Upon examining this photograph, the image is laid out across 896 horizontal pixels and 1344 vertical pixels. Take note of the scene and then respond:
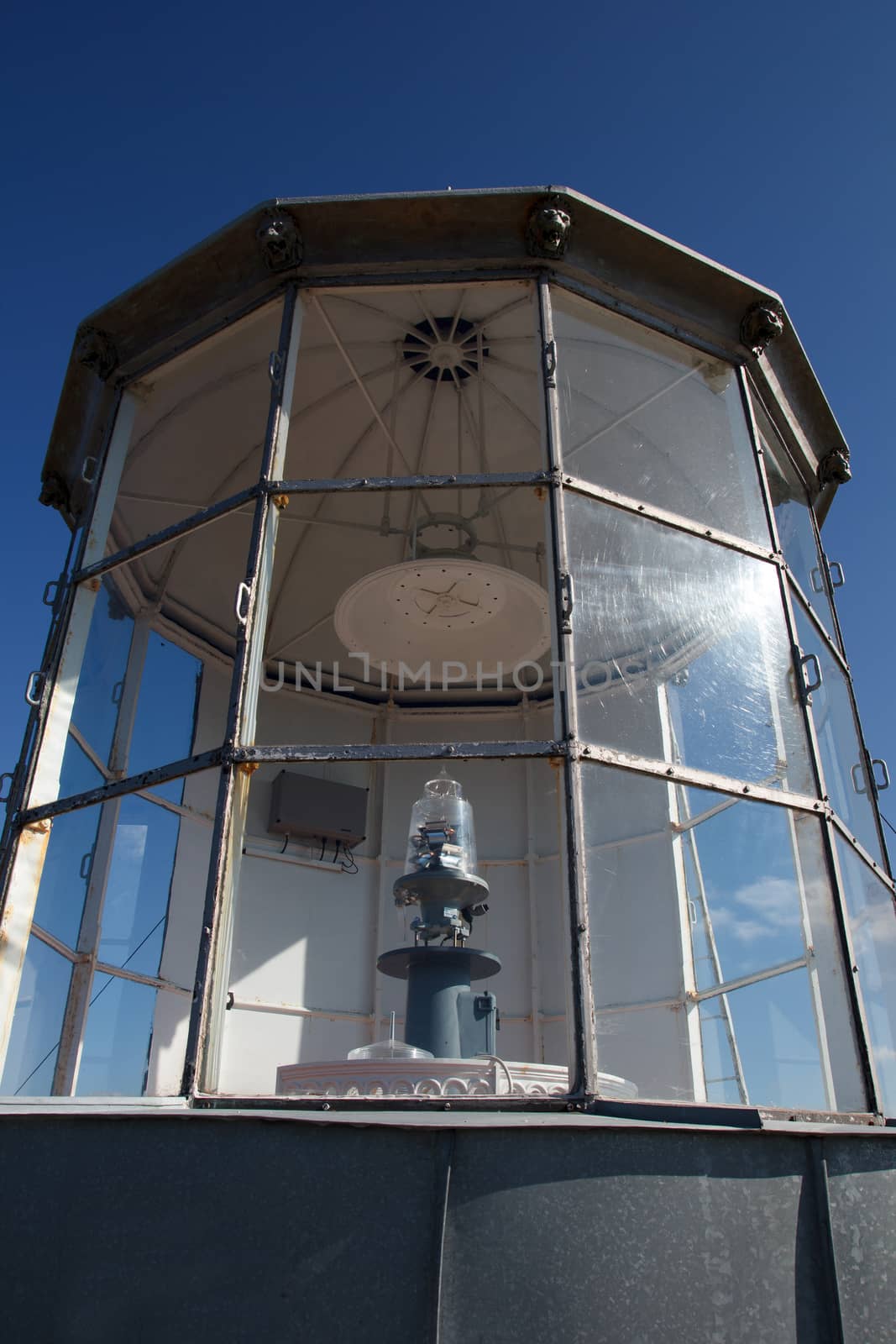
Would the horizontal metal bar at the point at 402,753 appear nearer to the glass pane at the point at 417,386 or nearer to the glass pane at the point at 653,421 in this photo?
the glass pane at the point at 653,421

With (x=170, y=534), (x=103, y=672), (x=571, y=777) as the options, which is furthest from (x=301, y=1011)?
(x=571, y=777)

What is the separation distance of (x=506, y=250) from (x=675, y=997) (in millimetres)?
5297

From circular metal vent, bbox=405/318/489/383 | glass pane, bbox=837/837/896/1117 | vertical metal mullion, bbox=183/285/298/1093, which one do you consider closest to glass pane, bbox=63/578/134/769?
vertical metal mullion, bbox=183/285/298/1093

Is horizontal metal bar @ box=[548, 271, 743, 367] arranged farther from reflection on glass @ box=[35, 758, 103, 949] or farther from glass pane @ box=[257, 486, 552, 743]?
reflection on glass @ box=[35, 758, 103, 949]

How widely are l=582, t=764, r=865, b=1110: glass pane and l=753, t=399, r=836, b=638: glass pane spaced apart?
155 centimetres

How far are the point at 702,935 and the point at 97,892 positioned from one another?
174 inches

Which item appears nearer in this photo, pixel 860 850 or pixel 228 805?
pixel 228 805

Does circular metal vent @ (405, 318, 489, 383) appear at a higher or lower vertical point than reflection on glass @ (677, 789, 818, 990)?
higher

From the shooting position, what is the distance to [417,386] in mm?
7805

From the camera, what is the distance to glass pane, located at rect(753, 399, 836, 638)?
22.1 ft

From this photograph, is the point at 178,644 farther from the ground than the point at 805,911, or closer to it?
farther from the ground

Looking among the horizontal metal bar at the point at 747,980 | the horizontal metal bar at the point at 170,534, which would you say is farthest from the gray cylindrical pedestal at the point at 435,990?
the horizontal metal bar at the point at 170,534

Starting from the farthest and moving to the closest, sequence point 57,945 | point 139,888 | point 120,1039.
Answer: point 139,888 → point 120,1039 → point 57,945

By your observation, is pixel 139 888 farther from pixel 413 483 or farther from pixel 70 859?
pixel 413 483
